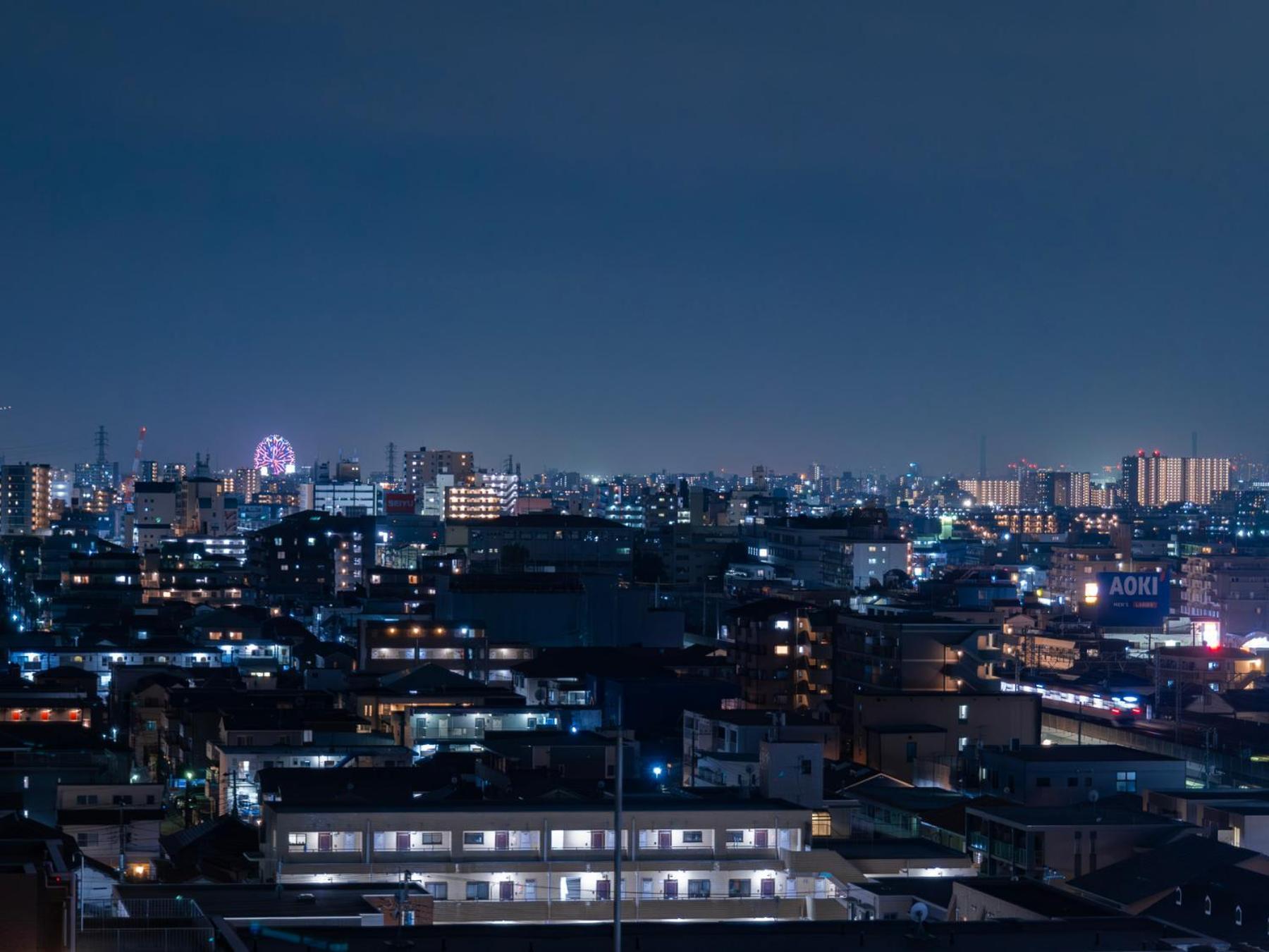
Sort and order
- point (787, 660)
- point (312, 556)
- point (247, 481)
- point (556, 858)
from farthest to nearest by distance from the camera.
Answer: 1. point (247, 481)
2. point (312, 556)
3. point (787, 660)
4. point (556, 858)

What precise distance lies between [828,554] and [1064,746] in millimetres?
25486

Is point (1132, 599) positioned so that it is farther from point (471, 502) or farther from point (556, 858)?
point (471, 502)

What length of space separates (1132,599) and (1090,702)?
21.5 ft

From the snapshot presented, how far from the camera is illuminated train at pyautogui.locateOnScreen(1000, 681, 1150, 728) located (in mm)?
19328

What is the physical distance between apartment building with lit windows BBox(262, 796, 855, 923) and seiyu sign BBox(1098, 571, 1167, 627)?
17781 mm

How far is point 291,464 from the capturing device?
73375 mm

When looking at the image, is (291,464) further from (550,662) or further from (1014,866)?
(1014,866)

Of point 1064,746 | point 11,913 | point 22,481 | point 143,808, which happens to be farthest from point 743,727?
point 22,481

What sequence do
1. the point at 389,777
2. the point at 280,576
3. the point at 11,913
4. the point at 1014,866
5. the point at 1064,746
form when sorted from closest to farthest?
the point at 11,913
the point at 1014,866
the point at 389,777
the point at 1064,746
the point at 280,576

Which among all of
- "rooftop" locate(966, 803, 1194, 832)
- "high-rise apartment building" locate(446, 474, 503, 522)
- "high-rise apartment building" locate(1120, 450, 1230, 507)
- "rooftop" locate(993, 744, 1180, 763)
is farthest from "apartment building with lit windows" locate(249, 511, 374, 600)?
"high-rise apartment building" locate(1120, 450, 1230, 507)

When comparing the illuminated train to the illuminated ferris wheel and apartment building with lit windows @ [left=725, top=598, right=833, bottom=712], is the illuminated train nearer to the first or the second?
apartment building with lit windows @ [left=725, top=598, right=833, bottom=712]

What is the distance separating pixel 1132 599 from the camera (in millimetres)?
27000

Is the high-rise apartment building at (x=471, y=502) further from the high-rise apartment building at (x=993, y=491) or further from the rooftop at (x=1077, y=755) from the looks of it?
the high-rise apartment building at (x=993, y=491)

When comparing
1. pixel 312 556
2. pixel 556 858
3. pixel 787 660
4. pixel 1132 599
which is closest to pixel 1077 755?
pixel 556 858
